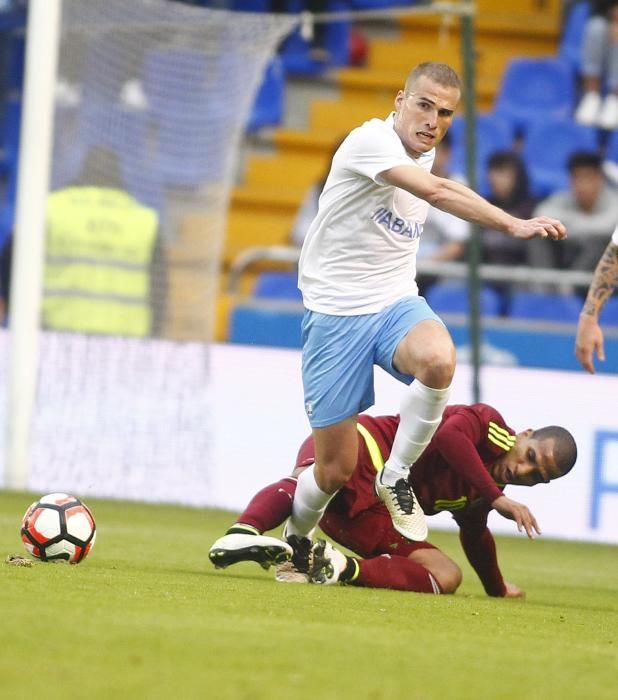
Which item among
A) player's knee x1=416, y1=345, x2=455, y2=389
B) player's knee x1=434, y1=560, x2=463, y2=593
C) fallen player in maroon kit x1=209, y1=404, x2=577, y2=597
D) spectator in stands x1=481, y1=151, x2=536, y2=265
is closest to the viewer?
player's knee x1=416, y1=345, x2=455, y2=389

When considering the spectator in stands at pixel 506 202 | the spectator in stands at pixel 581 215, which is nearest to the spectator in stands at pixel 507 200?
the spectator in stands at pixel 506 202

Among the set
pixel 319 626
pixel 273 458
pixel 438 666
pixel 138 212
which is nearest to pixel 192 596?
pixel 319 626

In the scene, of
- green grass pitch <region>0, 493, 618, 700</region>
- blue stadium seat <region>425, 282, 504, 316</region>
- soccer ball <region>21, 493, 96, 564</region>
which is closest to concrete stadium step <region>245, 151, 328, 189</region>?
blue stadium seat <region>425, 282, 504, 316</region>

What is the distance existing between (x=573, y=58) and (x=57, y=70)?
18.1 feet

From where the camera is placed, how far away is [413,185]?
224 inches

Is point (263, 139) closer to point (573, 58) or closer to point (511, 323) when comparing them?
point (573, 58)

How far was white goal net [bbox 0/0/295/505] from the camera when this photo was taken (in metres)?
11.0

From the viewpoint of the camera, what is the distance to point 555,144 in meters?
14.4

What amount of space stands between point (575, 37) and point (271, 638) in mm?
11960

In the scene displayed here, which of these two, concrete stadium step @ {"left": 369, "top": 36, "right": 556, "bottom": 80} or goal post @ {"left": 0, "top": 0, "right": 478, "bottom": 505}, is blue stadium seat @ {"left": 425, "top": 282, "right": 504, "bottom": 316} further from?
concrete stadium step @ {"left": 369, "top": 36, "right": 556, "bottom": 80}

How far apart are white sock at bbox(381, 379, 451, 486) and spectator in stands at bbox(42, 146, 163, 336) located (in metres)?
5.47

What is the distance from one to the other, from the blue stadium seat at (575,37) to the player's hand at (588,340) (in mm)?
8899

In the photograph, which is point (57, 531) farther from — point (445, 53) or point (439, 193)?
point (445, 53)

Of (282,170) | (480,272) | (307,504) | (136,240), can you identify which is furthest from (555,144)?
(307,504)
